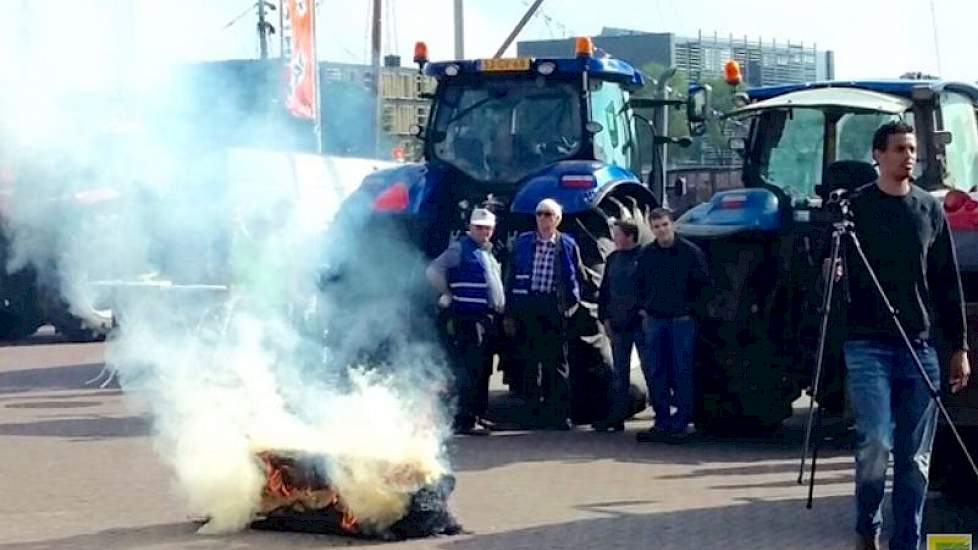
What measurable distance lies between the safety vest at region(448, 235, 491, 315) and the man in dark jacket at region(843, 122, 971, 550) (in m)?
5.71

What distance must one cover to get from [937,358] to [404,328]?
6448mm

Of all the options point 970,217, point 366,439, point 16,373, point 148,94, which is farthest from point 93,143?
point 16,373

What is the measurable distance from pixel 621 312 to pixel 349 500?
15.4 feet

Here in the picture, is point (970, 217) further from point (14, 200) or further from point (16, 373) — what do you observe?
point (16, 373)

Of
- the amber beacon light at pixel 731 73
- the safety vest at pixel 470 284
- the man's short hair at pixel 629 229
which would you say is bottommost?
the safety vest at pixel 470 284

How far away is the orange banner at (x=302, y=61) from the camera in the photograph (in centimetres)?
1355

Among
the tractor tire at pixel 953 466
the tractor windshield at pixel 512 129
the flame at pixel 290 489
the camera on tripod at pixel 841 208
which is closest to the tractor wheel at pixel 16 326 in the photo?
the tractor windshield at pixel 512 129

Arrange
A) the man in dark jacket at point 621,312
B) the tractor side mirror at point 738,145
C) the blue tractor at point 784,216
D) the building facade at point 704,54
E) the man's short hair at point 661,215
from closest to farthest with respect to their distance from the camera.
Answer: the blue tractor at point 784,216
the man's short hair at point 661,215
the man in dark jacket at point 621,312
the tractor side mirror at point 738,145
the building facade at point 704,54

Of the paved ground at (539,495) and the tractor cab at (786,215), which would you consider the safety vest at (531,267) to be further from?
the paved ground at (539,495)

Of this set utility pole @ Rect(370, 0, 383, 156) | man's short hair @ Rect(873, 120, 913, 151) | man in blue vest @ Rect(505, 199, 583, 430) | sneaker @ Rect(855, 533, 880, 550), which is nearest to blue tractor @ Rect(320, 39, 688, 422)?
man in blue vest @ Rect(505, 199, 583, 430)

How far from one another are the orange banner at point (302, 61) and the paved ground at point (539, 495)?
2.97 m

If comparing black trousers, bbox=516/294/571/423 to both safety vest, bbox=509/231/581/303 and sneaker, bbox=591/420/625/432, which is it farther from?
sneaker, bbox=591/420/625/432

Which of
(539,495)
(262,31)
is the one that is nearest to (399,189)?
(262,31)

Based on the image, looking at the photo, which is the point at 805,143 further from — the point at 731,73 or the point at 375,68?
the point at 375,68
